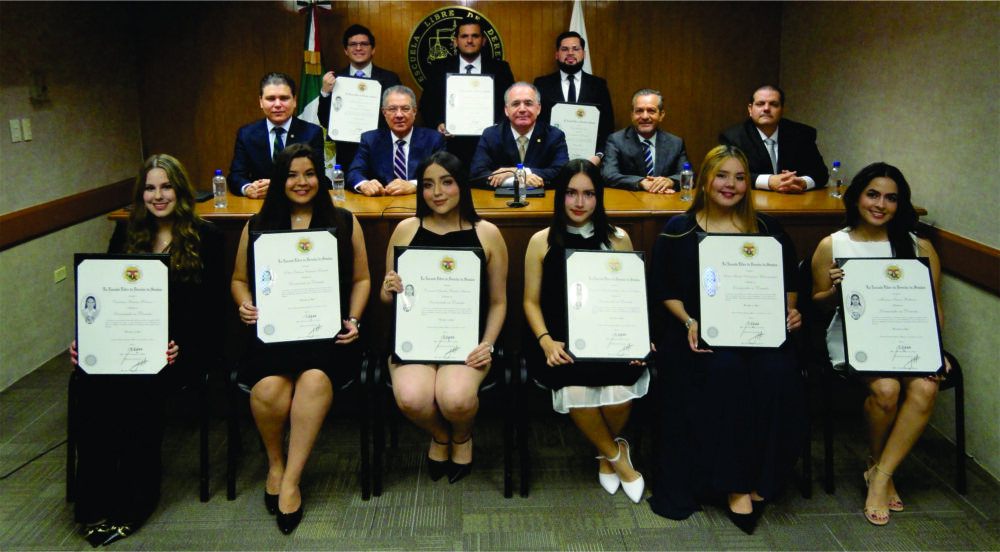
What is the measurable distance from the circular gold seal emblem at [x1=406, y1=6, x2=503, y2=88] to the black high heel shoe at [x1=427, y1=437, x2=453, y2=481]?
3477 mm

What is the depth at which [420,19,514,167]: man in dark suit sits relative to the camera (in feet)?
14.7

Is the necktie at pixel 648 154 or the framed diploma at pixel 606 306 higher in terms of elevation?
the necktie at pixel 648 154

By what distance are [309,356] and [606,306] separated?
1.12 metres

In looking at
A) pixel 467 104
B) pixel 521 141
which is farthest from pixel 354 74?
pixel 521 141

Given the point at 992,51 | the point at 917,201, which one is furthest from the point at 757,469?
the point at 992,51

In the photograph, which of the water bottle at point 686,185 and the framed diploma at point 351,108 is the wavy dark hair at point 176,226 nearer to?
the framed diploma at point 351,108

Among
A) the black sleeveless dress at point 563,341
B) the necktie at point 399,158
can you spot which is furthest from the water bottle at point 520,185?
the necktie at point 399,158

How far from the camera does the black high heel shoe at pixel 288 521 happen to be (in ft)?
8.38

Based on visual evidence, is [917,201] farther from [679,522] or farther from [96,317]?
[96,317]

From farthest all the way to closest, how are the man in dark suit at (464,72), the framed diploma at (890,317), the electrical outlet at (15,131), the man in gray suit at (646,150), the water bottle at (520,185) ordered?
the man in dark suit at (464,72) → the man in gray suit at (646,150) → the electrical outlet at (15,131) → the water bottle at (520,185) → the framed diploma at (890,317)

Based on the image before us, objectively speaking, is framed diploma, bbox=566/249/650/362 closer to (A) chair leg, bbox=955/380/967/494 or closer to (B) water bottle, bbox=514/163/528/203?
(B) water bottle, bbox=514/163/528/203

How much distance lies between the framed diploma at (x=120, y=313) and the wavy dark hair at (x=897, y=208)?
2.59m

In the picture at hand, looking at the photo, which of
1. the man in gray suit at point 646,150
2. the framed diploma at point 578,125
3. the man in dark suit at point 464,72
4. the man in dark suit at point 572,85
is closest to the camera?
the man in gray suit at point 646,150

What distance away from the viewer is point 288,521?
2564 millimetres
